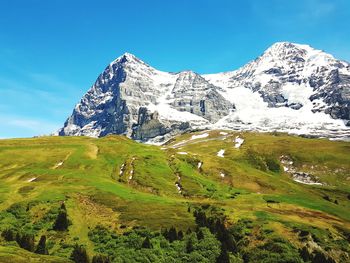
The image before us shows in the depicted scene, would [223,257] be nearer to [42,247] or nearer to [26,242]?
[42,247]

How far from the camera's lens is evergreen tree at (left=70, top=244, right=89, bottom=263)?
69.6m

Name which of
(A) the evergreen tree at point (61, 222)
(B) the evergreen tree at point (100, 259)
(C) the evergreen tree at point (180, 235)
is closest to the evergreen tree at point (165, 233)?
(C) the evergreen tree at point (180, 235)

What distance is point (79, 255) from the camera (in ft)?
232

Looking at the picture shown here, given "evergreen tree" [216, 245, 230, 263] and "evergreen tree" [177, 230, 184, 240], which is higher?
"evergreen tree" [177, 230, 184, 240]

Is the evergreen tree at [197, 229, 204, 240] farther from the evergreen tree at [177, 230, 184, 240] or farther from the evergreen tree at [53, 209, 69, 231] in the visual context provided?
the evergreen tree at [53, 209, 69, 231]

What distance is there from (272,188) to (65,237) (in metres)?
106

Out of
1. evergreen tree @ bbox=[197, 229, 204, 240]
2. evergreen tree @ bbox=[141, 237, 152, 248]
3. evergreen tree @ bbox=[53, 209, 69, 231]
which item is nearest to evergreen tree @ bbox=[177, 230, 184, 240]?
evergreen tree @ bbox=[197, 229, 204, 240]

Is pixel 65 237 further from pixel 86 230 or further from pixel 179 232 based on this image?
pixel 179 232

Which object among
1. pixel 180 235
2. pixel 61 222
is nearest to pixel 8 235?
pixel 61 222

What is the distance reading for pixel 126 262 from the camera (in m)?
73.8

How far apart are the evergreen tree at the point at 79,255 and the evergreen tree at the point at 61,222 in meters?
12.8

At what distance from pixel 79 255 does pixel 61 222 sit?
17.7 m

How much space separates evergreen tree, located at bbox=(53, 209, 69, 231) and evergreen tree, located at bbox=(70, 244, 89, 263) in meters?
12.8

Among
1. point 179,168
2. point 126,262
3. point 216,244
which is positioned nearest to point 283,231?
point 216,244
